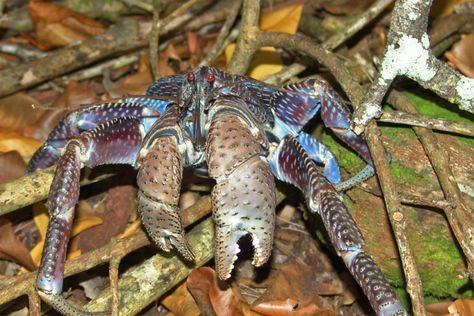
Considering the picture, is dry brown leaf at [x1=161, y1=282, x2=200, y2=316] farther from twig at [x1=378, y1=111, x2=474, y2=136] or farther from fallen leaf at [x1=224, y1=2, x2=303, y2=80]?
fallen leaf at [x1=224, y1=2, x2=303, y2=80]

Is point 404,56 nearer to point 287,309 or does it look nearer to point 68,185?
point 287,309

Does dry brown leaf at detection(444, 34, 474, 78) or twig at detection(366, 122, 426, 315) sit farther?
dry brown leaf at detection(444, 34, 474, 78)

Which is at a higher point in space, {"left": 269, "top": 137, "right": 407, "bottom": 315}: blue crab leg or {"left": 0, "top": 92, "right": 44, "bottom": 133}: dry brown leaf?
{"left": 0, "top": 92, "right": 44, "bottom": 133}: dry brown leaf

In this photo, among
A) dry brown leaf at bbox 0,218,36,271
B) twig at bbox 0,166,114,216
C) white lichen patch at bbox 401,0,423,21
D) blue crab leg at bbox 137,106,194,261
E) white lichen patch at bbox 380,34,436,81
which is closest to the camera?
blue crab leg at bbox 137,106,194,261

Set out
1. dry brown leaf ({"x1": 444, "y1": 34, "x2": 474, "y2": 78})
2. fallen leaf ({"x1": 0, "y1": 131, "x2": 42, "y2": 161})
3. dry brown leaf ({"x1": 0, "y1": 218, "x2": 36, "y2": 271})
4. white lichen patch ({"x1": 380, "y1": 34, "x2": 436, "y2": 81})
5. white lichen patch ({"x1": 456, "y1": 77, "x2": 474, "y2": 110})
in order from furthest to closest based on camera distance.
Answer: fallen leaf ({"x1": 0, "y1": 131, "x2": 42, "y2": 161}) < dry brown leaf ({"x1": 444, "y1": 34, "x2": 474, "y2": 78}) < dry brown leaf ({"x1": 0, "y1": 218, "x2": 36, "y2": 271}) < white lichen patch ({"x1": 456, "y1": 77, "x2": 474, "y2": 110}) < white lichen patch ({"x1": 380, "y1": 34, "x2": 436, "y2": 81})

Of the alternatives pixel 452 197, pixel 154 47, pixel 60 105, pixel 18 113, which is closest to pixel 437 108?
pixel 452 197

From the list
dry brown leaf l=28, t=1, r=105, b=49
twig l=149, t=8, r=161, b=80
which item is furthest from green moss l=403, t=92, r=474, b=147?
dry brown leaf l=28, t=1, r=105, b=49
